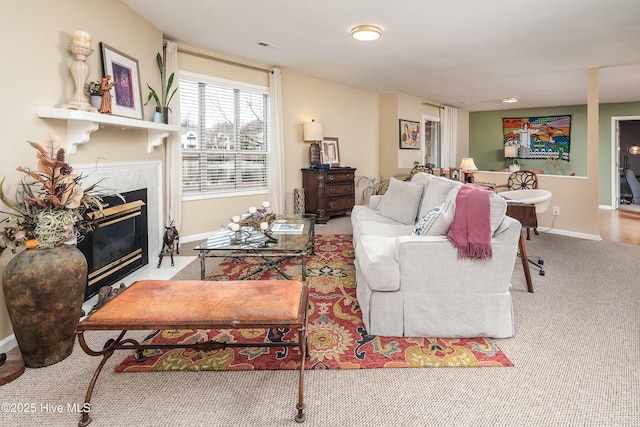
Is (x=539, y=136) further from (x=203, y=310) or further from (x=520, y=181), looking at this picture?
(x=203, y=310)

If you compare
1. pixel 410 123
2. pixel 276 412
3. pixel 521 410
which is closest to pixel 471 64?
pixel 410 123

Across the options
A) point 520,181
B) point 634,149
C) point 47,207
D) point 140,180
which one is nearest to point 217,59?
point 140,180

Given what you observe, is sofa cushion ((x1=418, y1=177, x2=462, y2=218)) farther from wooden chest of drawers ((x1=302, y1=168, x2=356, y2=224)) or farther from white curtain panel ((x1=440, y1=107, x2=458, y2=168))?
white curtain panel ((x1=440, y1=107, x2=458, y2=168))

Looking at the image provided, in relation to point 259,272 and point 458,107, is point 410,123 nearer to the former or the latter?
point 458,107

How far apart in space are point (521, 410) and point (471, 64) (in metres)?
4.80

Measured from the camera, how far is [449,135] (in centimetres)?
914

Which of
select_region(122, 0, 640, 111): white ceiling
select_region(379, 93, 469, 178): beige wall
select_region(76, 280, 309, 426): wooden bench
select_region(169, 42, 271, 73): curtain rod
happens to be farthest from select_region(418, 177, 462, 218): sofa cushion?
select_region(379, 93, 469, 178): beige wall

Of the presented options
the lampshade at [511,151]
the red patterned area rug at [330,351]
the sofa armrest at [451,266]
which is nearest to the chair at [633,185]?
the lampshade at [511,151]

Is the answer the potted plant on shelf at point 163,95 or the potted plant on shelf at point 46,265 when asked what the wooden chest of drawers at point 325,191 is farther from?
the potted plant on shelf at point 46,265

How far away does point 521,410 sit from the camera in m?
1.60

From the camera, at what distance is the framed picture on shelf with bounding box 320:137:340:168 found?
642 cm

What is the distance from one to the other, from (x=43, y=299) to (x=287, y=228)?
2.03 m

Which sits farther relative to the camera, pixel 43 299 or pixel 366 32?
pixel 366 32

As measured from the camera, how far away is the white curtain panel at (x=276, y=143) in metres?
5.52
